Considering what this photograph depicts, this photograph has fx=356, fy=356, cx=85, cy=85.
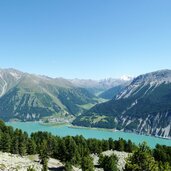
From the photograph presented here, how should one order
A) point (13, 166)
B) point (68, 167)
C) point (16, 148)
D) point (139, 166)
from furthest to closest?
point (16, 148) → point (68, 167) → point (13, 166) → point (139, 166)

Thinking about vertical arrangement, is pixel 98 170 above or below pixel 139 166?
below

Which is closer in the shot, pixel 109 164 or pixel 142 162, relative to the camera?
pixel 142 162

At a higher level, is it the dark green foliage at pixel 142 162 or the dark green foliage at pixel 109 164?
the dark green foliage at pixel 142 162

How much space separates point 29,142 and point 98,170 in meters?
50.6

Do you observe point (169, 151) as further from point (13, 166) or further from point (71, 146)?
point (13, 166)

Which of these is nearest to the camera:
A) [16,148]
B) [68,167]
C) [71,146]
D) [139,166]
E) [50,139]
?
[139,166]

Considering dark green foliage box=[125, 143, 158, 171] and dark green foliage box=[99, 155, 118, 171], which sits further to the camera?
dark green foliage box=[99, 155, 118, 171]

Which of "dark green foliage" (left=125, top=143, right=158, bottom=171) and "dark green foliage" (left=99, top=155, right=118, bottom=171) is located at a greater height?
"dark green foliage" (left=125, top=143, right=158, bottom=171)

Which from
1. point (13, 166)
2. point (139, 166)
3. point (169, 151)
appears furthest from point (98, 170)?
point (139, 166)

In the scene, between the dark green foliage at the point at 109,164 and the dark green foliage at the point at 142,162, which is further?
the dark green foliage at the point at 109,164

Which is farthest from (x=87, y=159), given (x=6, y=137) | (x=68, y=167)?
(x=6, y=137)

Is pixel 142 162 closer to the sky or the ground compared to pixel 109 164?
closer to the sky

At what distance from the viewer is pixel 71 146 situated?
532ft

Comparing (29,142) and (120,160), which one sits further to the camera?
(29,142)
